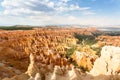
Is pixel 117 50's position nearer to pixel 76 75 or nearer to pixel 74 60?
pixel 76 75

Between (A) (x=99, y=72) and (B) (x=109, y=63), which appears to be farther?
(A) (x=99, y=72)

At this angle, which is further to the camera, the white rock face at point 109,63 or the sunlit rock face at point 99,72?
the white rock face at point 109,63

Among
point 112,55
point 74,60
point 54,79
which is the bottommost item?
point 74,60

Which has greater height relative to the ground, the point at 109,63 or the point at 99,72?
the point at 109,63

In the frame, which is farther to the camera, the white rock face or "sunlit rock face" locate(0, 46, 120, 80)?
the white rock face

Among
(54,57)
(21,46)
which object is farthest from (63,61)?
(21,46)

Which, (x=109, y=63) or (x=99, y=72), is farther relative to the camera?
(x=99, y=72)

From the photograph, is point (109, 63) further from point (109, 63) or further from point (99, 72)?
point (99, 72)

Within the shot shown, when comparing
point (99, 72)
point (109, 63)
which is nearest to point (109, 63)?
point (109, 63)
